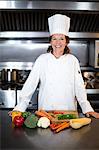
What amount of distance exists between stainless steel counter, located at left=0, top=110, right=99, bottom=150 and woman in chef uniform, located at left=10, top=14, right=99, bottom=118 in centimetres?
58

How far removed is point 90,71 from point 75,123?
4.37 ft

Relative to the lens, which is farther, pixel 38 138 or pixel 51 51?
pixel 51 51

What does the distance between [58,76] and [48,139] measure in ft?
2.63

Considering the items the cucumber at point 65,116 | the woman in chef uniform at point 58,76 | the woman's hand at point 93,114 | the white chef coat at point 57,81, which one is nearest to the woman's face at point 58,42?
the woman in chef uniform at point 58,76

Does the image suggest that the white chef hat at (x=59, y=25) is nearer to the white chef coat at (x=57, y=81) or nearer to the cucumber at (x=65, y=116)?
the white chef coat at (x=57, y=81)

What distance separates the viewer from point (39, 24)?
7.95 ft

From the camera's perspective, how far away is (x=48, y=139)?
1067mm

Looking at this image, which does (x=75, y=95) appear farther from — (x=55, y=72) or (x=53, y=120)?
(x=53, y=120)

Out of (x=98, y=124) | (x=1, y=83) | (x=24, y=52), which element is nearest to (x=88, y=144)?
(x=98, y=124)

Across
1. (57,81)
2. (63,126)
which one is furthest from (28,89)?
(63,126)

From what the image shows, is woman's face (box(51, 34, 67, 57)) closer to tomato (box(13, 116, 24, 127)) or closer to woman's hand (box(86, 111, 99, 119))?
woman's hand (box(86, 111, 99, 119))

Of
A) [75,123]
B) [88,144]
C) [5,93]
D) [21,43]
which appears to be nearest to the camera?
[88,144]

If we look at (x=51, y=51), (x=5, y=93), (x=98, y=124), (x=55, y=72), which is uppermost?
(x=51, y=51)

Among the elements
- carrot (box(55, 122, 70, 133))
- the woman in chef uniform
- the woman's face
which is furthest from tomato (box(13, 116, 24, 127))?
the woman's face
